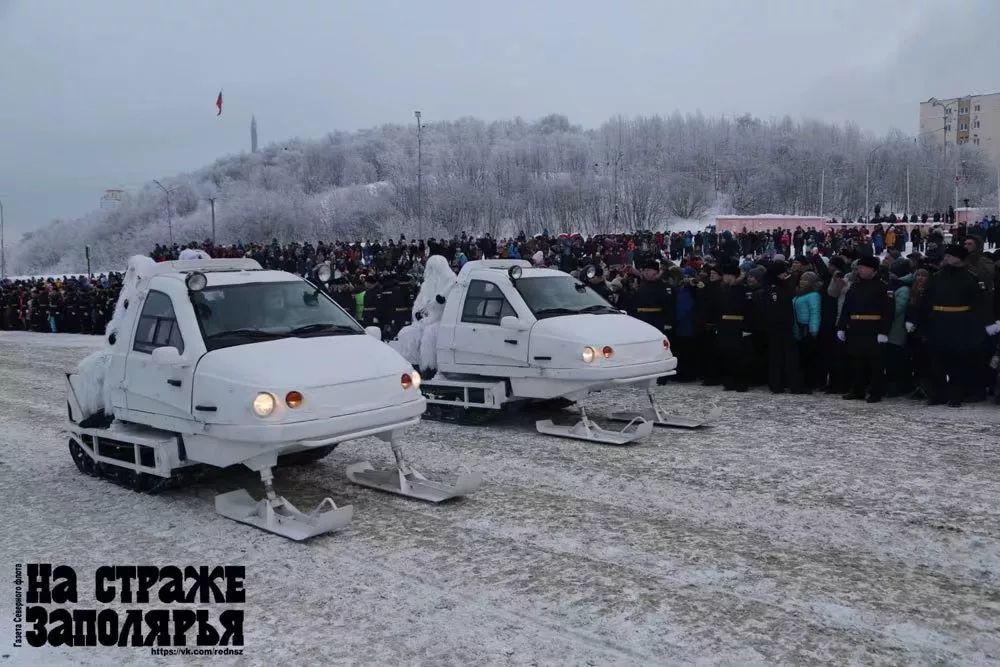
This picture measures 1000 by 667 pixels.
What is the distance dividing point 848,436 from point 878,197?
351 ft

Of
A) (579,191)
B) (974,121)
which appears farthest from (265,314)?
(974,121)

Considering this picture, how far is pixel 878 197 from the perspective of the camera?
106 metres

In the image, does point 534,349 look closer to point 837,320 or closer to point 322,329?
point 322,329

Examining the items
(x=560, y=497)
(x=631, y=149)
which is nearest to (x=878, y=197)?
(x=631, y=149)

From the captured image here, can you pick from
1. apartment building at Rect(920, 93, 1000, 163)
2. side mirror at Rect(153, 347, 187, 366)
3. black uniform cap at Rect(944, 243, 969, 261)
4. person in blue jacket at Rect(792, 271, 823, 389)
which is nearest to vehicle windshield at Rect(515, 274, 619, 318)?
person in blue jacket at Rect(792, 271, 823, 389)

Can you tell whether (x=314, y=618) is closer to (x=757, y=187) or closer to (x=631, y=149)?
(x=757, y=187)

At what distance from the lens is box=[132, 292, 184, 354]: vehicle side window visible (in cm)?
771

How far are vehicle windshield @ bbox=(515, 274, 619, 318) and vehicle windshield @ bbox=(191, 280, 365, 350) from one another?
117 inches

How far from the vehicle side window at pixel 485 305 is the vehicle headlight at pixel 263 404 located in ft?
14.1

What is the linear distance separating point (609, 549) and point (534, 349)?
4092mm

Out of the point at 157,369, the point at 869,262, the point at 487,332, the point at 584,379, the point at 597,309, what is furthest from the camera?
the point at 869,262

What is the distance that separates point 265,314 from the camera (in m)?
7.89

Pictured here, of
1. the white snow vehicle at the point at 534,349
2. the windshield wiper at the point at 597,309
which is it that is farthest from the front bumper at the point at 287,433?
the windshield wiper at the point at 597,309

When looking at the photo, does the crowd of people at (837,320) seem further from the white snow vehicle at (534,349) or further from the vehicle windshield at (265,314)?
the vehicle windshield at (265,314)
